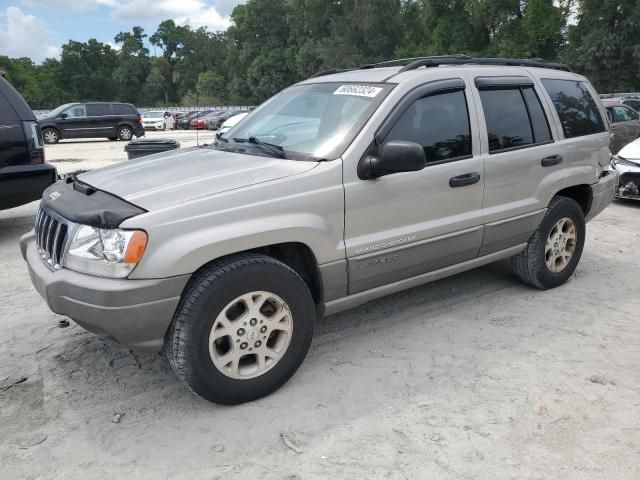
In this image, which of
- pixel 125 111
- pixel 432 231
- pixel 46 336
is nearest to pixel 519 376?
pixel 432 231

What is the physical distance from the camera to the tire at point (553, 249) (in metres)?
4.55

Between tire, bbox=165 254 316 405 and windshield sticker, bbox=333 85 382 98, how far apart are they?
130 cm

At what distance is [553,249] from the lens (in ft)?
15.4

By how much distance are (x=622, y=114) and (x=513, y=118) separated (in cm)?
981

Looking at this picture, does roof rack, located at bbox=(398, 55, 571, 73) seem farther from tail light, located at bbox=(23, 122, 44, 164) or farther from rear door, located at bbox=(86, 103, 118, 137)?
rear door, located at bbox=(86, 103, 118, 137)

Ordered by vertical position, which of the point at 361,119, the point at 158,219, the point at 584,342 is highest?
the point at 361,119

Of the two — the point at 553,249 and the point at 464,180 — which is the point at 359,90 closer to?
the point at 464,180

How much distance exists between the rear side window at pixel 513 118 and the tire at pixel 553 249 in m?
0.64

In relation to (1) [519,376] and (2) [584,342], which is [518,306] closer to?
(2) [584,342]

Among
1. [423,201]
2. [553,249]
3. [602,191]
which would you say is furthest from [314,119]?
[602,191]

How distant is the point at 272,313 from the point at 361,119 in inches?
50.9

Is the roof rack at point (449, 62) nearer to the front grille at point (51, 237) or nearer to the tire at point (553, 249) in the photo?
the tire at point (553, 249)

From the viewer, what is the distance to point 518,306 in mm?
4422

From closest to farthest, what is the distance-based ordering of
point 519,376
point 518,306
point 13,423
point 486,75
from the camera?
point 13,423 < point 519,376 < point 486,75 < point 518,306
